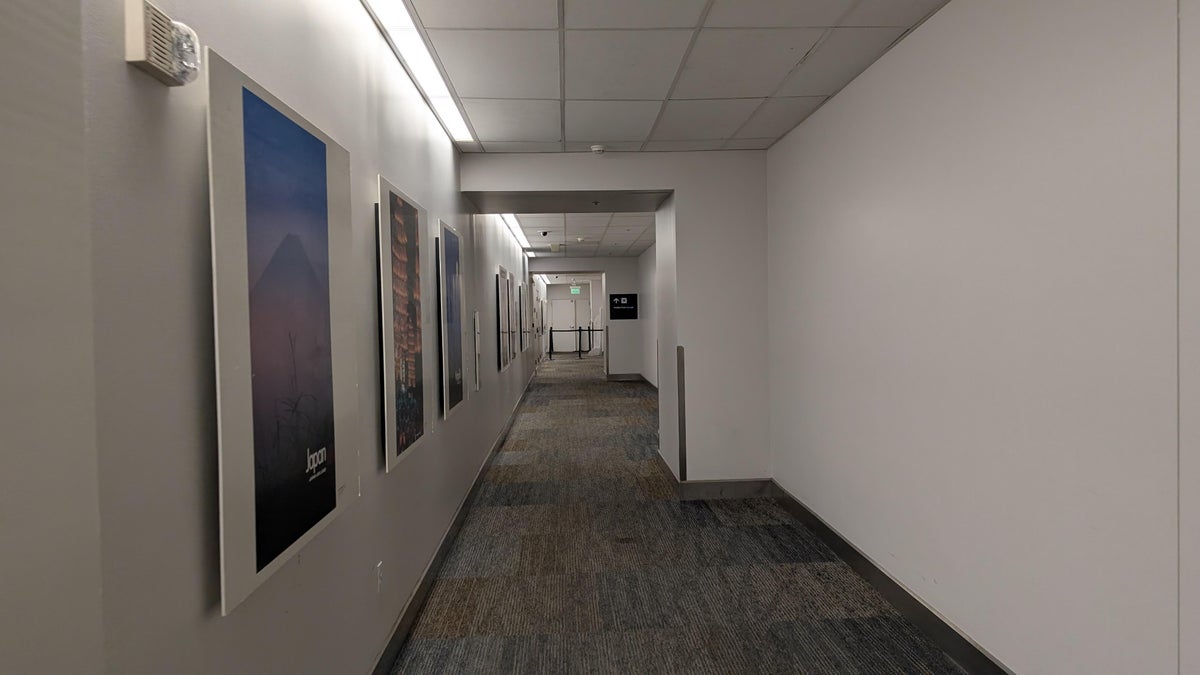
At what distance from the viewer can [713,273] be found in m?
4.33

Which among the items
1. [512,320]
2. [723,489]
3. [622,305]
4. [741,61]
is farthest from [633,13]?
[622,305]

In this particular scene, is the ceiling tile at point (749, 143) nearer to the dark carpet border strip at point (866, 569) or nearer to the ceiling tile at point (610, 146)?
the ceiling tile at point (610, 146)

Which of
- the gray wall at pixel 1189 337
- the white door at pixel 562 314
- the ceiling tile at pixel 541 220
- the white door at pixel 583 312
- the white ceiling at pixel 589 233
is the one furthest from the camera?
the white door at pixel 562 314

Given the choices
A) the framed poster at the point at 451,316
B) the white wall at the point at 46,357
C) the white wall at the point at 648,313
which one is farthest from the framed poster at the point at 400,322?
the white wall at the point at 648,313

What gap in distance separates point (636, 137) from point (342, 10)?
2.25 meters

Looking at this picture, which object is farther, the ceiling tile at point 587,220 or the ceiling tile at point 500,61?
the ceiling tile at point 587,220

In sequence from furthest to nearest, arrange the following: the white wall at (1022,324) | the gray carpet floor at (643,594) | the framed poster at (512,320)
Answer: the framed poster at (512,320) < the gray carpet floor at (643,594) < the white wall at (1022,324)

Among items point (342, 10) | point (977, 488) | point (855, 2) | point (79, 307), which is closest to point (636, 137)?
point (855, 2)

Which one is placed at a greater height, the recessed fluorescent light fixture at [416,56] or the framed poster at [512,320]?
the recessed fluorescent light fixture at [416,56]

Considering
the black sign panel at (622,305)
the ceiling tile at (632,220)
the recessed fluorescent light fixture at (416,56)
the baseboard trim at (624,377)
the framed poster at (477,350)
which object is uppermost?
the ceiling tile at (632,220)

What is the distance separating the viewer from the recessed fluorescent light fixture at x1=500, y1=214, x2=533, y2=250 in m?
6.80

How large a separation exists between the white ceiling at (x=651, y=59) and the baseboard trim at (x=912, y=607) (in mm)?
2414

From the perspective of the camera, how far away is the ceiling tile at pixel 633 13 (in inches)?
86.0

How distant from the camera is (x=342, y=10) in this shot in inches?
77.0
